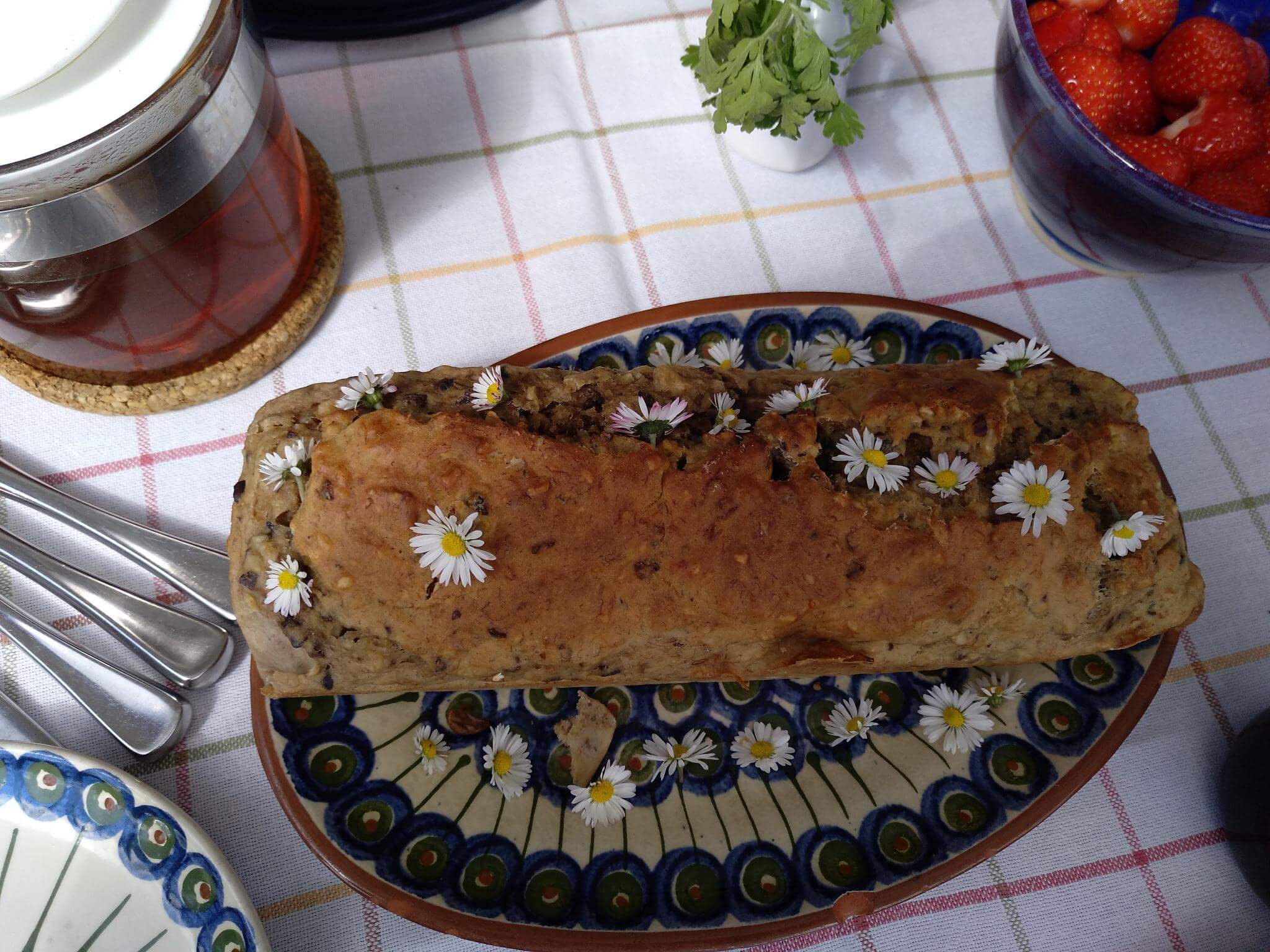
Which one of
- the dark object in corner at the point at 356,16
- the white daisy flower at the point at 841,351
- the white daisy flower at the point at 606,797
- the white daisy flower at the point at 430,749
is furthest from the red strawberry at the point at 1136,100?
the white daisy flower at the point at 430,749

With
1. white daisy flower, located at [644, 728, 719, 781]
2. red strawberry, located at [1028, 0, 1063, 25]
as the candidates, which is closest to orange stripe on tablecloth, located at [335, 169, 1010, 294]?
red strawberry, located at [1028, 0, 1063, 25]

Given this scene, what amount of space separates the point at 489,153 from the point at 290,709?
0.85 metres

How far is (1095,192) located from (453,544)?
0.90 metres

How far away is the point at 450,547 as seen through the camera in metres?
0.83

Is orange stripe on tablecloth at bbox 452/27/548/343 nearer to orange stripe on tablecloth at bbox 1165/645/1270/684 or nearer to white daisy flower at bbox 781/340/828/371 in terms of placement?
white daisy flower at bbox 781/340/828/371

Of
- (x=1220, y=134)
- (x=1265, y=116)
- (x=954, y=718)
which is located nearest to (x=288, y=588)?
(x=954, y=718)

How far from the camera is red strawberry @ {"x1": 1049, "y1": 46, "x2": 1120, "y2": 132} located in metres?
1.12

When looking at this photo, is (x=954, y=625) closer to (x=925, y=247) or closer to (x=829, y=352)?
(x=829, y=352)

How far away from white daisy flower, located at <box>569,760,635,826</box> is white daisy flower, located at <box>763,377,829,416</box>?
0.43 meters

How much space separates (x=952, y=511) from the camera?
89cm

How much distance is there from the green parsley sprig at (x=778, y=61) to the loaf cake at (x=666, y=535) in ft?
1.35

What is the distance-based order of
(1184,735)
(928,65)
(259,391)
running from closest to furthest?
(1184,735) → (259,391) → (928,65)

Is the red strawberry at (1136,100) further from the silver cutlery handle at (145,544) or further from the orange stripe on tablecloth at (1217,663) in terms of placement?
the silver cutlery handle at (145,544)

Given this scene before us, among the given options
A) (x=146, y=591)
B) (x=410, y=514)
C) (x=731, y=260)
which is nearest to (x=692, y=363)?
(x=731, y=260)
